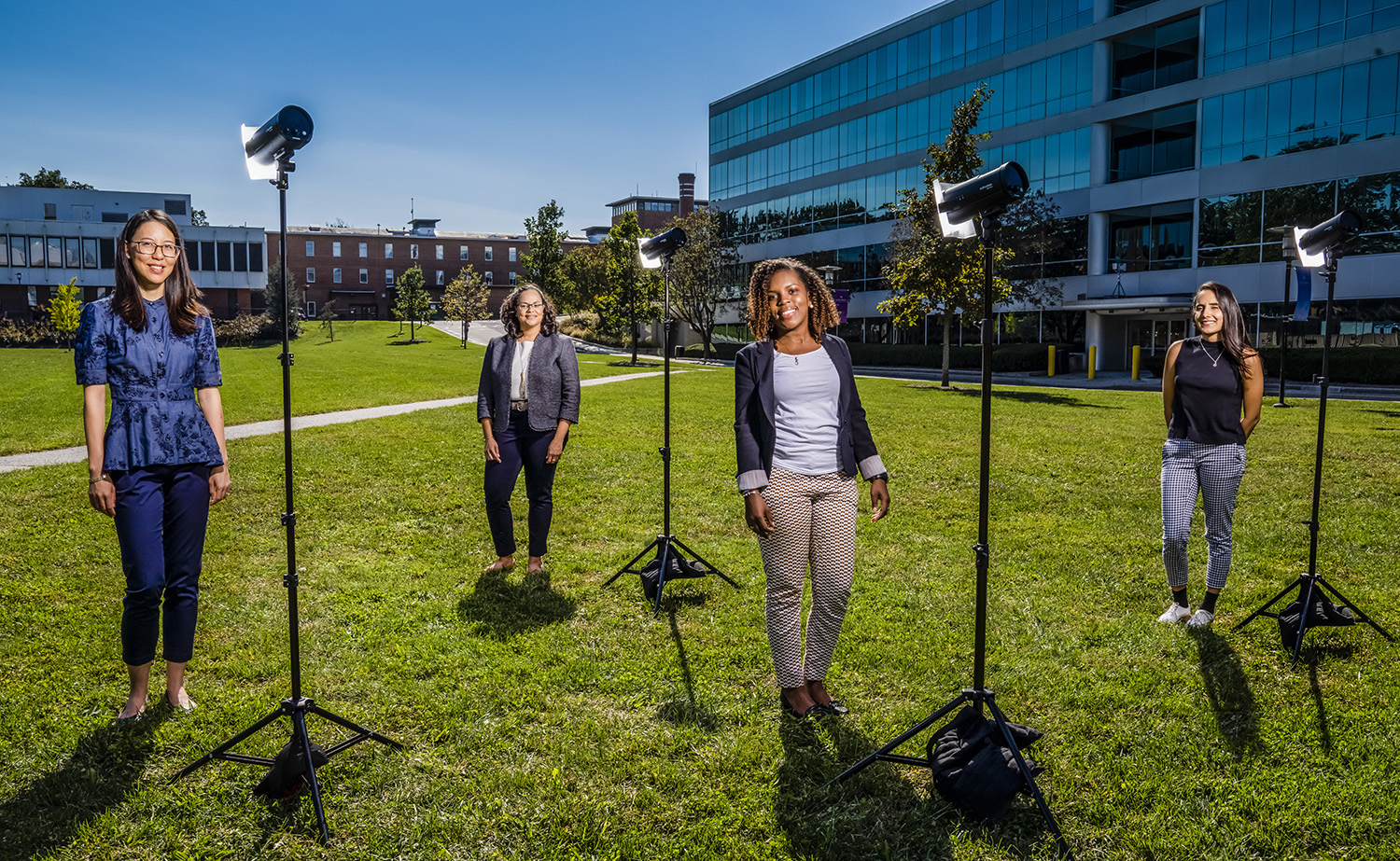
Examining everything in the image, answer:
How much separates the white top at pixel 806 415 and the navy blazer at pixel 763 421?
32mm

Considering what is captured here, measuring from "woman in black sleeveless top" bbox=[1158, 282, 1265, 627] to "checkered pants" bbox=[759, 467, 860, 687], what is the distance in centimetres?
262

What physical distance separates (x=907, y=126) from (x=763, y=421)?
4384 centimetres

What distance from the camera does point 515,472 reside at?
648 centimetres

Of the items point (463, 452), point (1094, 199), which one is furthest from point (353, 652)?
point (1094, 199)

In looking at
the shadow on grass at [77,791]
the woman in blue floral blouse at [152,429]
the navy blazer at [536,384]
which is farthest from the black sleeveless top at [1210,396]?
the shadow on grass at [77,791]

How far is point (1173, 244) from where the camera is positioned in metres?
34.5

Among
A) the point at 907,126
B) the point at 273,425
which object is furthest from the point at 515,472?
the point at 907,126

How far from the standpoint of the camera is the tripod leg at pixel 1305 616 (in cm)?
500

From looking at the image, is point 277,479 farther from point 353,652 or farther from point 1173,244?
point 1173,244

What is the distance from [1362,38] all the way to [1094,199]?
1000 cm

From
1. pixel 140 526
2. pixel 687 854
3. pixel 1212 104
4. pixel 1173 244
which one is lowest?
pixel 687 854

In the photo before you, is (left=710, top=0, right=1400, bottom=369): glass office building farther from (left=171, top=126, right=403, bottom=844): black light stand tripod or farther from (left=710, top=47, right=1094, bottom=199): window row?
(left=171, top=126, right=403, bottom=844): black light stand tripod

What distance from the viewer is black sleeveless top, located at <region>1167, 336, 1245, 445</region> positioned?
17.8 ft

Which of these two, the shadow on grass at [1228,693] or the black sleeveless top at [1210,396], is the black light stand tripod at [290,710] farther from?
the black sleeveless top at [1210,396]
